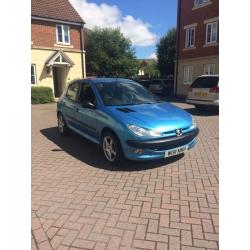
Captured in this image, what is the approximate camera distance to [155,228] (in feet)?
10.5

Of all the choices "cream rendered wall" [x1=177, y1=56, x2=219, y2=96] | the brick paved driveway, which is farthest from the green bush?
the brick paved driveway

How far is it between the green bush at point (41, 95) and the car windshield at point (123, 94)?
1370cm

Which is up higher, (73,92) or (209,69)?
(209,69)

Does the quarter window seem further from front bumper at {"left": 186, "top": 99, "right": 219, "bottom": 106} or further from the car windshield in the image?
front bumper at {"left": 186, "top": 99, "right": 219, "bottom": 106}

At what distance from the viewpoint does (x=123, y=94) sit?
19.5 ft

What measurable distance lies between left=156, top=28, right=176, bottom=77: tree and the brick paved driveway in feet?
95.1

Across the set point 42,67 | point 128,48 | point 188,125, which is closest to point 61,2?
point 42,67

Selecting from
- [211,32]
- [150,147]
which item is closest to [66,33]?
[211,32]

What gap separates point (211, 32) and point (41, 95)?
43.7ft

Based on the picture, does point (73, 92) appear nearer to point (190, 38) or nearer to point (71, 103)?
point (71, 103)

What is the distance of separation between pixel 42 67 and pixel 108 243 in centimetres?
1915

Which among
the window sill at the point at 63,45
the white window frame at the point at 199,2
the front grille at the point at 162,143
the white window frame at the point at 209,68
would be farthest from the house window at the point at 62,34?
the front grille at the point at 162,143

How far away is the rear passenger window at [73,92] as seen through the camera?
22.3 feet
